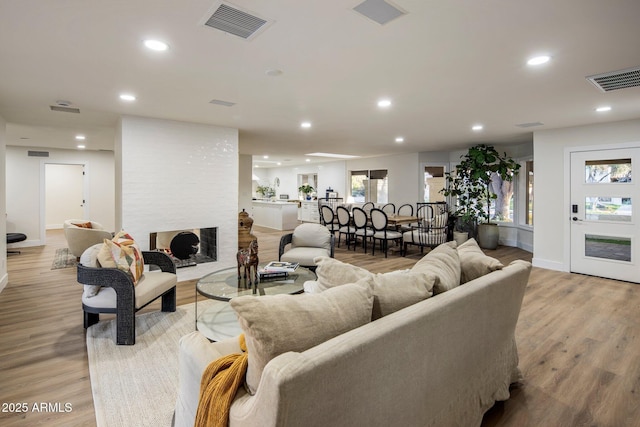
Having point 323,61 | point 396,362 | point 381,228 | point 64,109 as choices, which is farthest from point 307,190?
point 396,362

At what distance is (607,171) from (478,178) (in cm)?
265

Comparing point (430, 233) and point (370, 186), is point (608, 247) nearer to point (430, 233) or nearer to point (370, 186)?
point (430, 233)

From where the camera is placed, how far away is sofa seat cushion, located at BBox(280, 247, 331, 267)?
450 centimetres

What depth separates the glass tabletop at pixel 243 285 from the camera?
9.27 feet

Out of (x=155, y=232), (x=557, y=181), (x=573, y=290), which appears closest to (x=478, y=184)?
(x=557, y=181)

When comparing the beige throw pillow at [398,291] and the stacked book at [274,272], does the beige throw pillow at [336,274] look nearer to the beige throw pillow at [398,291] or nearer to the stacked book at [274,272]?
the beige throw pillow at [398,291]

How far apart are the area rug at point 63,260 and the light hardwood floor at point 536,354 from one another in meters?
0.93

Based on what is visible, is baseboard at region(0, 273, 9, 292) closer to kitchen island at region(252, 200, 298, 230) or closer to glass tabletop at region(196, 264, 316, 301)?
glass tabletop at region(196, 264, 316, 301)

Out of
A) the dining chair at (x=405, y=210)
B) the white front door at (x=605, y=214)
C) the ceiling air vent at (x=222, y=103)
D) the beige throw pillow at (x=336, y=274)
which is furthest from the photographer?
the dining chair at (x=405, y=210)

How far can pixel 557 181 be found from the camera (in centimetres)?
573

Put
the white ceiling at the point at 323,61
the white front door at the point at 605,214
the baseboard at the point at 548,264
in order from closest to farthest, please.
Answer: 1. the white ceiling at the point at 323,61
2. the white front door at the point at 605,214
3. the baseboard at the point at 548,264

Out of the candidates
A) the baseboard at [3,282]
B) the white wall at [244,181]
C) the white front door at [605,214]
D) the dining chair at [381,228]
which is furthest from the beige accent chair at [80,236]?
the white front door at [605,214]

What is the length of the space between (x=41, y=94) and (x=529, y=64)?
5000 mm

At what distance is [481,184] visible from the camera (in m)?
8.02
